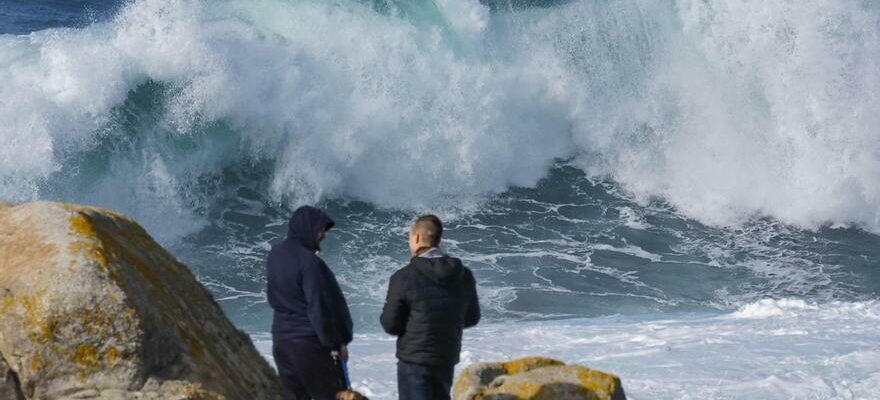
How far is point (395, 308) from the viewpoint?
5.04 metres

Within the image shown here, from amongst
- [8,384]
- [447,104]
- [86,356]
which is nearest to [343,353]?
[86,356]

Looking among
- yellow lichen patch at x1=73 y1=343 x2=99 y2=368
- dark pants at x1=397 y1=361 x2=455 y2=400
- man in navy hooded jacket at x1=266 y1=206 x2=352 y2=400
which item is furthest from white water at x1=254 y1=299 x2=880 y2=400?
yellow lichen patch at x1=73 y1=343 x2=99 y2=368

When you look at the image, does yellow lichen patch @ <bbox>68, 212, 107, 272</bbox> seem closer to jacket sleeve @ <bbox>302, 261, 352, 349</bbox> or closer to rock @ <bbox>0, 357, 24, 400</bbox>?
rock @ <bbox>0, 357, 24, 400</bbox>

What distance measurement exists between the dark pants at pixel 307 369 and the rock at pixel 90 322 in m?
0.19

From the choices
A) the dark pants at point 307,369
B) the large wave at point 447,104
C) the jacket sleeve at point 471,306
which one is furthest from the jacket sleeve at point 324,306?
the large wave at point 447,104

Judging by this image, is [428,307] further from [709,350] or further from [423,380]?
[709,350]

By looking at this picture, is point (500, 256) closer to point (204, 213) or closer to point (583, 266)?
point (583, 266)

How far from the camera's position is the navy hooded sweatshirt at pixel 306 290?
15.5 feet

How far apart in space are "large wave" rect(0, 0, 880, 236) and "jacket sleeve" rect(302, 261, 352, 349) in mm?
10605

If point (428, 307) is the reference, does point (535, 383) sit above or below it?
below

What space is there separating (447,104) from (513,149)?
127 centimetres

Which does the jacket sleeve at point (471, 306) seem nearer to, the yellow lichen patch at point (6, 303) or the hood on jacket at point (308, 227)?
the hood on jacket at point (308, 227)

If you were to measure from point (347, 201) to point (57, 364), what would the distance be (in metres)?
12.5

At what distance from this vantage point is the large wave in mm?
15867
